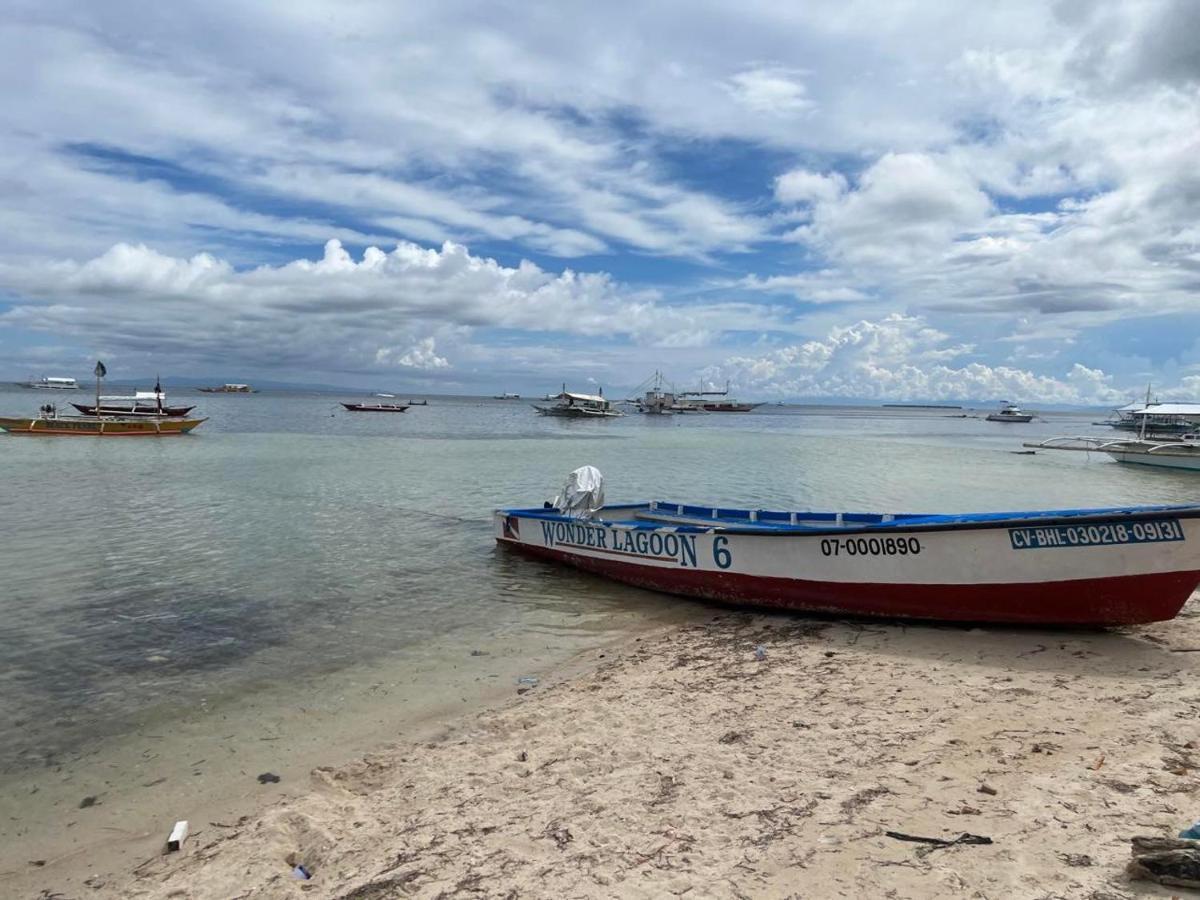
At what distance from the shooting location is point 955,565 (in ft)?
28.9

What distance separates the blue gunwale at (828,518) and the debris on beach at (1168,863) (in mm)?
5242

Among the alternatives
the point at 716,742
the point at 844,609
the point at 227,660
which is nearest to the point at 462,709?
the point at 716,742

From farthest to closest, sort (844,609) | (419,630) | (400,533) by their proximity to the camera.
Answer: (400,533), (419,630), (844,609)

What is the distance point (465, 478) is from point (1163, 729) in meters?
26.4

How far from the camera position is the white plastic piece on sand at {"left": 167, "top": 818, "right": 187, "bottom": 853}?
16.9ft

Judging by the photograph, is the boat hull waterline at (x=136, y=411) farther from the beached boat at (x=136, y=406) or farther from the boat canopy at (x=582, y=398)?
the boat canopy at (x=582, y=398)

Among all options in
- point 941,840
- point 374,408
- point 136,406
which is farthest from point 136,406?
point 941,840

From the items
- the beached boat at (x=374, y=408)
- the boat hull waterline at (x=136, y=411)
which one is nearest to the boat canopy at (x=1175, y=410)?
the boat hull waterline at (x=136, y=411)

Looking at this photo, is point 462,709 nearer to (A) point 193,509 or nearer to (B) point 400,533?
(B) point 400,533

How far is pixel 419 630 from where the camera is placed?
34.4 feet

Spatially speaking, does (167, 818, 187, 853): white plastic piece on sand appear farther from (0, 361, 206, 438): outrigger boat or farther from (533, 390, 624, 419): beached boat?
(533, 390, 624, 419): beached boat

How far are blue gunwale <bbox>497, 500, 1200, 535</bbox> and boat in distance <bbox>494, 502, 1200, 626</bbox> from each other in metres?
0.02

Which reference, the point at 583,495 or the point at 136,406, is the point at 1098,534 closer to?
the point at 583,495

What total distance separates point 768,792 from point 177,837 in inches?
166
